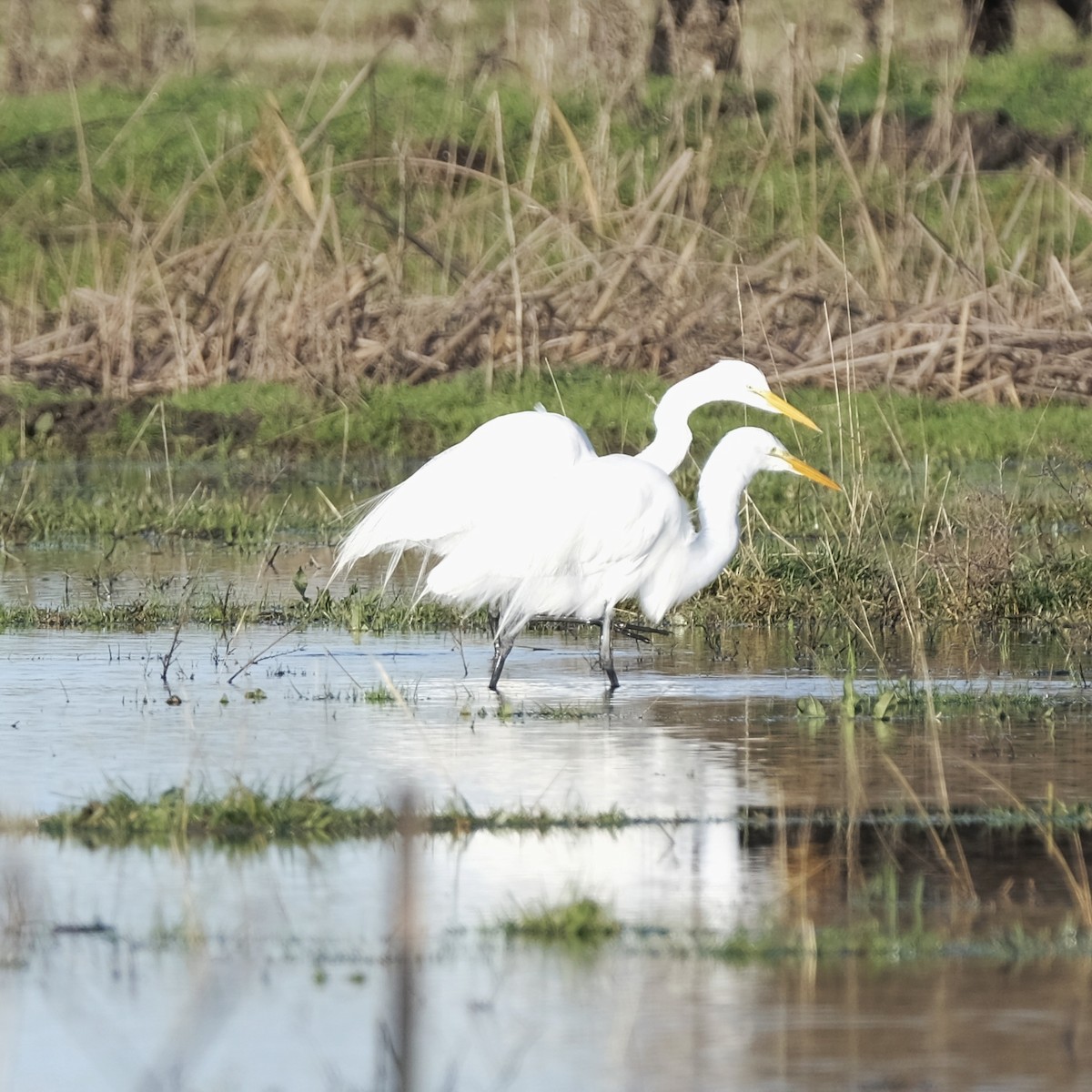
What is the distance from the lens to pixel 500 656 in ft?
29.0

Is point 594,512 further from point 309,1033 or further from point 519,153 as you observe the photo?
point 519,153

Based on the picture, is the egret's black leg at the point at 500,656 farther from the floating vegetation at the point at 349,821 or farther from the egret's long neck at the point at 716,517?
the floating vegetation at the point at 349,821

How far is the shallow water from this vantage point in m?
4.22

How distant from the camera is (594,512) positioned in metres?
8.96

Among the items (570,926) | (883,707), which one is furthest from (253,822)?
(883,707)

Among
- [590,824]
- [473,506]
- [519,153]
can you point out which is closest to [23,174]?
[519,153]

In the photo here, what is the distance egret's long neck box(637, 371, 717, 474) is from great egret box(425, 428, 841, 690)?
2.32 ft

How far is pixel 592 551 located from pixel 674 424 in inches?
48.9

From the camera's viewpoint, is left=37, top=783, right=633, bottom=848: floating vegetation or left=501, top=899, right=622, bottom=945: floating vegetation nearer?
left=501, top=899, right=622, bottom=945: floating vegetation

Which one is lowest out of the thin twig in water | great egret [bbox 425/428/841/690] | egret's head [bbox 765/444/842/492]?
the thin twig in water

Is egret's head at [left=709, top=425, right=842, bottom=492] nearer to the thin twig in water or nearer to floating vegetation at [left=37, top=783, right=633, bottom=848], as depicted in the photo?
the thin twig in water

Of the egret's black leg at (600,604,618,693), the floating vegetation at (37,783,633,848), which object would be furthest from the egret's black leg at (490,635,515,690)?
the floating vegetation at (37,783,633,848)

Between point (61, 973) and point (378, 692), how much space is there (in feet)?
11.8

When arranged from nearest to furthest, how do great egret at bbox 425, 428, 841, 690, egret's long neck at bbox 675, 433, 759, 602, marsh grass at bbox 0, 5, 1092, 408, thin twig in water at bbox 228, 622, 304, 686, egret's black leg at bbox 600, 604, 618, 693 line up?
thin twig in water at bbox 228, 622, 304, 686, egret's black leg at bbox 600, 604, 618, 693, great egret at bbox 425, 428, 841, 690, egret's long neck at bbox 675, 433, 759, 602, marsh grass at bbox 0, 5, 1092, 408
